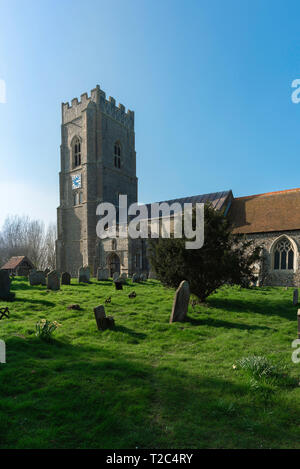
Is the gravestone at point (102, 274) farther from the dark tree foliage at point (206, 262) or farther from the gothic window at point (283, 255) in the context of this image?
the gothic window at point (283, 255)

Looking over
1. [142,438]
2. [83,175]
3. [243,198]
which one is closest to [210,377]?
[142,438]

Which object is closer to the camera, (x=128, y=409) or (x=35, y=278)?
(x=128, y=409)

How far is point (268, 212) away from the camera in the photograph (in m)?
20.5

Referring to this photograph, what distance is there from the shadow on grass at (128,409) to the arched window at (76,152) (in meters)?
30.4

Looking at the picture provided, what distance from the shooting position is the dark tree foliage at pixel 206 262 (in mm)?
10422

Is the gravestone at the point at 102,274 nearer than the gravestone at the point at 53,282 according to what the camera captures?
No

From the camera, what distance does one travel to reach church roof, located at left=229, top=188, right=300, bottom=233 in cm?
1900

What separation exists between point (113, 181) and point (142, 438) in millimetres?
30491

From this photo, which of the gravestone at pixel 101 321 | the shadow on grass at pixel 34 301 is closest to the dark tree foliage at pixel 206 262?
the gravestone at pixel 101 321
